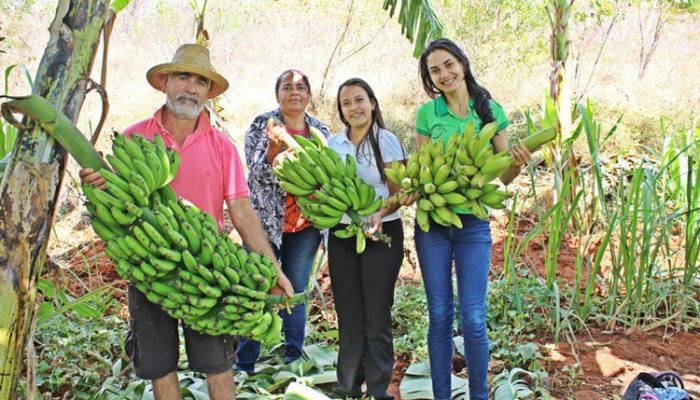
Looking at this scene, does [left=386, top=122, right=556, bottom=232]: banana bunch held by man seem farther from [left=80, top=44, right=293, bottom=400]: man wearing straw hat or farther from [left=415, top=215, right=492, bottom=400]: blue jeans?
[left=80, top=44, right=293, bottom=400]: man wearing straw hat

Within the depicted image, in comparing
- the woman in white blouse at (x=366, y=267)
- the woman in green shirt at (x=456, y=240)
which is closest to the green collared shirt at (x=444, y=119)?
the woman in green shirt at (x=456, y=240)

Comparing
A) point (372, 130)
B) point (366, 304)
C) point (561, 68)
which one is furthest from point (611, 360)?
point (561, 68)

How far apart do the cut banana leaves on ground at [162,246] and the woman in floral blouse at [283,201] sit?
117 centimetres

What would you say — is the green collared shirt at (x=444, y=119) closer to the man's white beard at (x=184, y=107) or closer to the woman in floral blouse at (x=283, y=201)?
the woman in floral blouse at (x=283, y=201)

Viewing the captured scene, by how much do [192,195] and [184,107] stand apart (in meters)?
0.34

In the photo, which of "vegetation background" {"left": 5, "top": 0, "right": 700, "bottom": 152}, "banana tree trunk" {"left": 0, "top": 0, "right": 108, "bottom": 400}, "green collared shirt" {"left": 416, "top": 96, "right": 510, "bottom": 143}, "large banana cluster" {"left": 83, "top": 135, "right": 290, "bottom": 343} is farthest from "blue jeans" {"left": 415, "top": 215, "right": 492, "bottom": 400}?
"vegetation background" {"left": 5, "top": 0, "right": 700, "bottom": 152}

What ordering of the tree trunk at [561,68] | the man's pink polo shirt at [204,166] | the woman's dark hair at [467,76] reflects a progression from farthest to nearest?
the tree trunk at [561,68] → the woman's dark hair at [467,76] → the man's pink polo shirt at [204,166]

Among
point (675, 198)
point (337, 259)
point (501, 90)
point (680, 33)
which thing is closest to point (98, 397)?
point (337, 259)

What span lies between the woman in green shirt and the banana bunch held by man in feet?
1.14

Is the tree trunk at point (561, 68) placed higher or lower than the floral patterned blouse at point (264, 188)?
higher

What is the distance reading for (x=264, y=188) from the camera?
3143 mm

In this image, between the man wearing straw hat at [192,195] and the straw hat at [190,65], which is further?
the straw hat at [190,65]

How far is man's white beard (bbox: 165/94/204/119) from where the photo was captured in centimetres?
229

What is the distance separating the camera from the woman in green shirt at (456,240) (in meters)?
2.53
